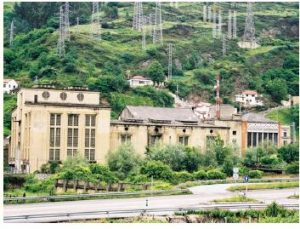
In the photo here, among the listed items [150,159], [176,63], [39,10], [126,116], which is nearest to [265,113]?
[176,63]

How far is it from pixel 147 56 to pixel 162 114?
2566cm

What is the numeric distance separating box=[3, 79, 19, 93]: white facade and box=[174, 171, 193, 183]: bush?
81.0 ft

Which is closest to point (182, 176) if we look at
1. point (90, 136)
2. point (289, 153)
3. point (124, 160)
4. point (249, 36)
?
point (124, 160)

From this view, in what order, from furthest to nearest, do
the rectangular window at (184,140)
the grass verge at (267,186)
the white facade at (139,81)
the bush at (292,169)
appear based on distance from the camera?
the white facade at (139,81) < the rectangular window at (184,140) < the bush at (292,169) < the grass verge at (267,186)

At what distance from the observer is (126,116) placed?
45281mm

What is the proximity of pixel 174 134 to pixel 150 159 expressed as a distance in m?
4.66

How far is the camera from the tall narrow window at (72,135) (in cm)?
3859

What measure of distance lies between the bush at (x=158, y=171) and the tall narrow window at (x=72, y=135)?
18.5 feet

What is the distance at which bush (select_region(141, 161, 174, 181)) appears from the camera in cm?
3359

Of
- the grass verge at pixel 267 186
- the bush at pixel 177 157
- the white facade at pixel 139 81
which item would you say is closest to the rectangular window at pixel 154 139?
the bush at pixel 177 157

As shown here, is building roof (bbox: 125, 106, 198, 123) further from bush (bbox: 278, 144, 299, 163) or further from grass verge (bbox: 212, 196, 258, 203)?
grass verge (bbox: 212, 196, 258, 203)

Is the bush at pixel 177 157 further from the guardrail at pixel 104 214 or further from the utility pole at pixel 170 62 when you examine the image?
the utility pole at pixel 170 62

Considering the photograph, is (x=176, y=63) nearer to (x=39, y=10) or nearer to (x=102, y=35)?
(x=102, y=35)

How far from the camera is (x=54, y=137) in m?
38.3
